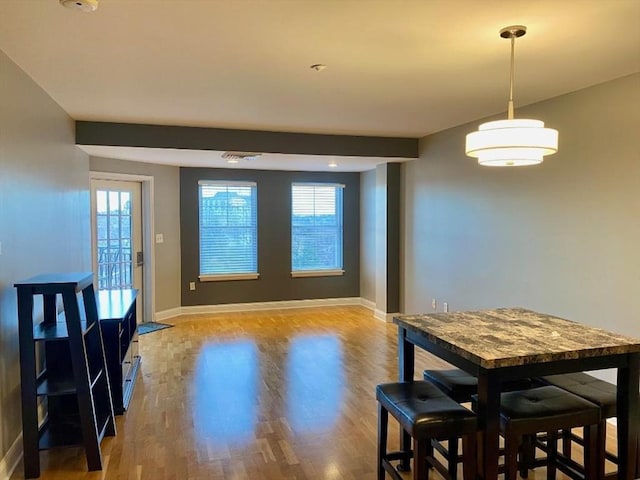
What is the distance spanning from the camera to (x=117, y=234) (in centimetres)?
612

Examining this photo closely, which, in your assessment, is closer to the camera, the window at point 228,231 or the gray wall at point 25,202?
the gray wall at point 25,202

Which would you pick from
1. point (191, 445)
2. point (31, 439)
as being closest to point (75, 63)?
point (31, 439)

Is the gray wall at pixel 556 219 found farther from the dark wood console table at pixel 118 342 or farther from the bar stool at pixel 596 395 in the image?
the dark wood console table at pixel 118 342

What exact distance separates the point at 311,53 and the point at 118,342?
2.46 meters

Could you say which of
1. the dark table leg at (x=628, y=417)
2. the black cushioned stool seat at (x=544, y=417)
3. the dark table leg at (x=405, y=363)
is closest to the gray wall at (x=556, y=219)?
the dark table leg at (x=628, y=417)

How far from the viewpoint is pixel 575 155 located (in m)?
3.65

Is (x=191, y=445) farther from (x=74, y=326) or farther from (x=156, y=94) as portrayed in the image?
(x=156, y=94)

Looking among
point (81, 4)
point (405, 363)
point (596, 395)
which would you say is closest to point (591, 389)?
point (596, 395)

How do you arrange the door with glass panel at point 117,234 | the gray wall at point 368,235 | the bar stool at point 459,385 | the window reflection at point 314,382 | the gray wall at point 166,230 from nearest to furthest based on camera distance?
the bar stool at point 459,385 < the window reflection at point 314,382 < the door with glass panel at point 117,234 < the gray wall at point 166,230 < the gray wall at point 368,235

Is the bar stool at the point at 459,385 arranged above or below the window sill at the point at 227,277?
below

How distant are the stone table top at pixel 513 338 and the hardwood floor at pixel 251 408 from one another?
2.95 feet

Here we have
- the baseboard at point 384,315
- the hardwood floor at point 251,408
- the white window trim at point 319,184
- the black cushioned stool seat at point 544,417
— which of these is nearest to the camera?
the black cushioned stool seat at point 544,417

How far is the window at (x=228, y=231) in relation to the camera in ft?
23.5

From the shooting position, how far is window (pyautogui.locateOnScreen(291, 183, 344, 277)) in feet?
25.0
